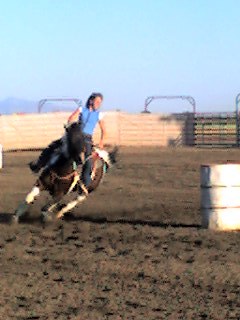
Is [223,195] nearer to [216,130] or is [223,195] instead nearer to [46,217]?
[46,217]

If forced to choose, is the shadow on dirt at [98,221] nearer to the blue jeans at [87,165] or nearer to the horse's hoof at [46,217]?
the horse's hoof at [46,217]

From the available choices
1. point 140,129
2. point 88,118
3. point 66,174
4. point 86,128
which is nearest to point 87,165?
point 66,174

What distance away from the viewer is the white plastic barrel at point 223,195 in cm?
1075

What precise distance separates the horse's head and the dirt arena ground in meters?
0.92

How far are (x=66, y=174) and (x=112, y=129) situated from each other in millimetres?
27865

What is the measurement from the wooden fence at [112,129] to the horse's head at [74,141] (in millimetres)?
25352

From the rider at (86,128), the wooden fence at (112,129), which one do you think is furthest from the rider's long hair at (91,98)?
the wooden fence at (112,129)

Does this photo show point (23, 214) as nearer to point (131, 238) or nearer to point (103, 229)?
point (103, 229)

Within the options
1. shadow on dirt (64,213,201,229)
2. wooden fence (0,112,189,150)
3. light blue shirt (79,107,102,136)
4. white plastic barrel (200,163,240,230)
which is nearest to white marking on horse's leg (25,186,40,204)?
shadow on dirt (64,213,201,229)

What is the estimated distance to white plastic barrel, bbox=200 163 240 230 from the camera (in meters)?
10.8

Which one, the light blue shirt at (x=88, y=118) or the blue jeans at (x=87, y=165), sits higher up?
the light blue shirt at (x=88, y=118)

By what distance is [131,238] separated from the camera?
10.2 metres

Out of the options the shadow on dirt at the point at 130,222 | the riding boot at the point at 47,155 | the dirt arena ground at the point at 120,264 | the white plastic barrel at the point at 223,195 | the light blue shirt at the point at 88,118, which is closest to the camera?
the dirt arena ground at the point at 120,264

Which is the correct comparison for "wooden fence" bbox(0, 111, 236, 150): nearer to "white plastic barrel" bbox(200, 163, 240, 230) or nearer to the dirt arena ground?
the dirt arena ground
